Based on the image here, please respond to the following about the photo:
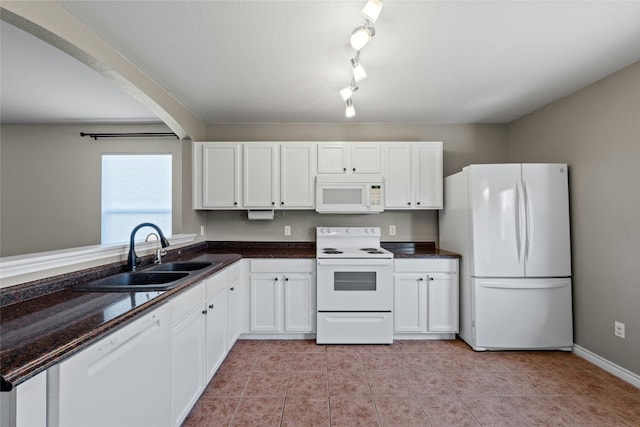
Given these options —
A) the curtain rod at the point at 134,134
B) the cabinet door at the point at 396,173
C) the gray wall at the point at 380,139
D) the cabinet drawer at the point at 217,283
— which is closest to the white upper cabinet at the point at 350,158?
the cabinet door at the point at 396,173

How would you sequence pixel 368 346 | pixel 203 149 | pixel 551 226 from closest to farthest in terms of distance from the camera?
1. pixel 551 226
2. pixel 368 346
3. pixel 203 149

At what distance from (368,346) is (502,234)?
5.58 ft

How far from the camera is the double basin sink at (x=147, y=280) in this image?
5.27 feet

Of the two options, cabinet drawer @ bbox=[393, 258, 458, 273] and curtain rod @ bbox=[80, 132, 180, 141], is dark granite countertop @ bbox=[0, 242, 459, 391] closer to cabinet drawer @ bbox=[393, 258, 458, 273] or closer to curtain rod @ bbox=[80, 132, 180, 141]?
cabinet drawer @ bbox=[393, 258, 458, 273]

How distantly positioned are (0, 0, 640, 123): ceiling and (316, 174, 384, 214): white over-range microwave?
771 mm

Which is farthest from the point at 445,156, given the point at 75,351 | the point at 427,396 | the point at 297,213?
the point at 75,351

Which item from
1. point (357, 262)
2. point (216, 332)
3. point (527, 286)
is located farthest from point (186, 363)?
point (527, 286)

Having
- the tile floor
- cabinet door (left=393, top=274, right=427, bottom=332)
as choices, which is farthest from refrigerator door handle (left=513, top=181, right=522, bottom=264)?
the tile floor

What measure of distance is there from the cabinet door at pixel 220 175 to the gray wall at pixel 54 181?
0.82 m

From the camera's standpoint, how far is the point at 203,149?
11.2 ft

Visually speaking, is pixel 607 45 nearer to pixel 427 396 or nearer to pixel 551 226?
pixel 551 226

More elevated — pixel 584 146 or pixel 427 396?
pixel 584 146

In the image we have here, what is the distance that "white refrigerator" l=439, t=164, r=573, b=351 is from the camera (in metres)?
2.76

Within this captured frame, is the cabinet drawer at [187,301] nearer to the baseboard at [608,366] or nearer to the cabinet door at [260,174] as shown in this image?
the cabinet door at [260,174]
